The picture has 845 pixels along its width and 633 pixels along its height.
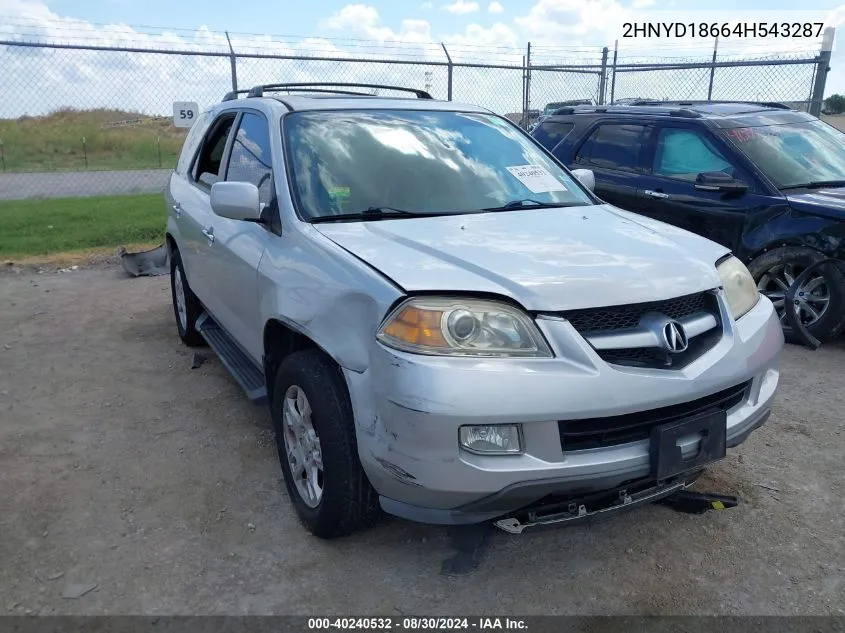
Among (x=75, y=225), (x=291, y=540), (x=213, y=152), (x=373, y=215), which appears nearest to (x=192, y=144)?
(x=213, y=152)

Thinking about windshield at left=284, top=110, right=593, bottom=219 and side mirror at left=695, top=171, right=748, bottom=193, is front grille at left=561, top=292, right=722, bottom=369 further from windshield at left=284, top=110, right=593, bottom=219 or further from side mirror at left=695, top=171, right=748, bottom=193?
side mirror at left=695, top=171, right=748, bottom=193

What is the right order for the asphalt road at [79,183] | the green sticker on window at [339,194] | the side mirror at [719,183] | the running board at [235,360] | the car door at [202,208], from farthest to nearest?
A: the asphalt road at [79,183] → the side mirror at [719,183] → the car door at [202,208] → the running board at [235,360] → the green sticker on window at [339,194]

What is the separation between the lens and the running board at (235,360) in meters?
3.65

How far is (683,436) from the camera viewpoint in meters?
2.51

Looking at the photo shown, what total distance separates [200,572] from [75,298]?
4.95 m

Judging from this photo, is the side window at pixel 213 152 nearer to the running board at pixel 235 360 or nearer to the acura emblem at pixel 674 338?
the running board at pixel 235 360

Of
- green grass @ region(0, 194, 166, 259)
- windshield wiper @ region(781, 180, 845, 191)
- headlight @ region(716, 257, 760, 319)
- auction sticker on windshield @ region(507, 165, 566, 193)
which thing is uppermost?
auction sticker on windshield @ region(507, 165, 566, 193)

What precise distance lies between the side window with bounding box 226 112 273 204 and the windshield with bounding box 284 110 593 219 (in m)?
0.17

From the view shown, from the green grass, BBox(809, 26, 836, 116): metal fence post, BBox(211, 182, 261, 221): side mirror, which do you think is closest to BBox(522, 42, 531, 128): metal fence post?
BBox(809, 26, 836, 116): metal fence post

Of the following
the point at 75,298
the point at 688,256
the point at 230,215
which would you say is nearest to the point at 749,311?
the point at 688,256

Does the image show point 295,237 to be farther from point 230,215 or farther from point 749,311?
point 749,311

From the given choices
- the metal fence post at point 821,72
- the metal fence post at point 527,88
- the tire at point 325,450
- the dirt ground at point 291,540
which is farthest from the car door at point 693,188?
the metal fence post at point 527,88

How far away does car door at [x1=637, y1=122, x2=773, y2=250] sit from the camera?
18.3 feet

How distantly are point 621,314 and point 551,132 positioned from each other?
204 inches
